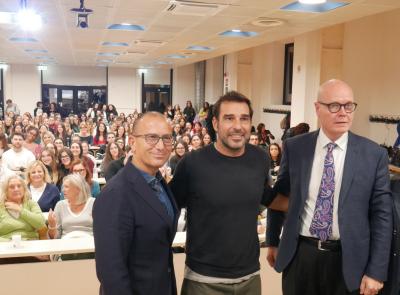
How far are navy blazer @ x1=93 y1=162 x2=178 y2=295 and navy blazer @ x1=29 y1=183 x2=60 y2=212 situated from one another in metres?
→ 3.18

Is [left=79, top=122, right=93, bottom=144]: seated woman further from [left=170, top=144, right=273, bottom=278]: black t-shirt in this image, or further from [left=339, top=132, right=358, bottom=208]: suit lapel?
[left=339, top=132, right=358, bottom=208]: suit lapel

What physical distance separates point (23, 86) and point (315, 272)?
72.5ft

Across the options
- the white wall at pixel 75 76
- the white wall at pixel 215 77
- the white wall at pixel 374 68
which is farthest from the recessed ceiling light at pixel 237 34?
the white wall at pixel 75 76

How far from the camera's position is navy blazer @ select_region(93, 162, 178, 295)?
1724mm

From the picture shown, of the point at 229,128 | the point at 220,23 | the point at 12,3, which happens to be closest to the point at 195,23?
the point at 220,23

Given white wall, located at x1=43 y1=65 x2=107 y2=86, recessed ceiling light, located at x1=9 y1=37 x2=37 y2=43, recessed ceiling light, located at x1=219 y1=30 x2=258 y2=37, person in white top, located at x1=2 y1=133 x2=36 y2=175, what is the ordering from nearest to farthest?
person in white top, located at x1=2 y1=133 x2=36 y2=175 < recessed ceiling light, located at x1=219 y1=30 x2=258 y2=37 < recessed ceiling light, located at x1=9 y1=37 x2=37 y2=43 < white wall, located at x1=43 y1=65 x2=107 y2=86

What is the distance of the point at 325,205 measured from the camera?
6.83ft

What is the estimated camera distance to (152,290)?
1.84 meters

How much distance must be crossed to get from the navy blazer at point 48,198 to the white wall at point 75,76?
60.2ft

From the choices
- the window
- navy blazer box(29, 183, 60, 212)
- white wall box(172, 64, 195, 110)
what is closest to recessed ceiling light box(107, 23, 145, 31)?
navy blazer box(29, 183, 60, 212)

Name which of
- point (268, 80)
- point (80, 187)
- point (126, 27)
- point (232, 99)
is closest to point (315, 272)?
point (232, 99)

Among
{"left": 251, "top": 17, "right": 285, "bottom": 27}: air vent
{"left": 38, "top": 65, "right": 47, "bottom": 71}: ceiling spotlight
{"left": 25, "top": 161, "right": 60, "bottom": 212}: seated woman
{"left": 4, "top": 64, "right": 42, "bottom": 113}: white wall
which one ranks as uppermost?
{"left": 38, "top": 65, "right": 47, "bottom": 71}: ceiling spotlight

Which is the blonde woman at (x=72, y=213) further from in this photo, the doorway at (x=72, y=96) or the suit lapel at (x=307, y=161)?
the doorway at (x=72, y=96)

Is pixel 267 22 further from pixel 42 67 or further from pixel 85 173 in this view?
pixel 42 67
